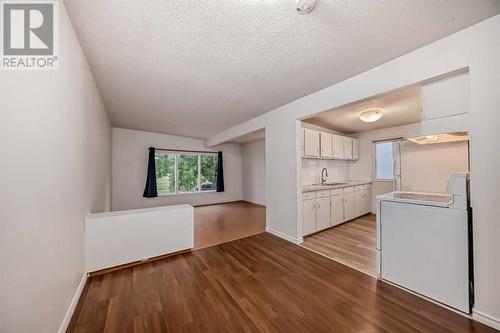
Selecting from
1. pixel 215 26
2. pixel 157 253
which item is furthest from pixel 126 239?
pixel 215 26

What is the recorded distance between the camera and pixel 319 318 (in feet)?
4.97

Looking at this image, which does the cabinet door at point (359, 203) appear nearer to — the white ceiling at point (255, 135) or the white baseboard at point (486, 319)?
the white ceiling at point (255, 135)

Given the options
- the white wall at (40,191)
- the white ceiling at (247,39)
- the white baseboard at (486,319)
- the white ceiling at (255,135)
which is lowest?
the white baseboard at (486,319)

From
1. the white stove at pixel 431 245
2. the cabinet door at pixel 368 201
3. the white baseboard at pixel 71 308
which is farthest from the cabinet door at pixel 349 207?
the white baseboard at pixel 71 308

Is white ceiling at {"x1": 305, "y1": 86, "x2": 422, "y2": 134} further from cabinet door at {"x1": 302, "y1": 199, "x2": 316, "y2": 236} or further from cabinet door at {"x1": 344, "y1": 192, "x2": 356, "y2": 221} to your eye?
cabinet door at {"x1": 344, "y1": 192, "x2": 356, "y2": 221}

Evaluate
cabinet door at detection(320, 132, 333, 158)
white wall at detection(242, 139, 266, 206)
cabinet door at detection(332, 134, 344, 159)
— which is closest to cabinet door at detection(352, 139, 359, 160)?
cabinet door at detection(332, 134, 344, 159)

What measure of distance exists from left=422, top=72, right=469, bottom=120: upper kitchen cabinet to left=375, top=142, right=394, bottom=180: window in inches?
130

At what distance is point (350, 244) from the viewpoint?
2.97 meters

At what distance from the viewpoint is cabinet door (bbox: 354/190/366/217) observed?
439cm

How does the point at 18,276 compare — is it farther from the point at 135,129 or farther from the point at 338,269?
the point at 135,129

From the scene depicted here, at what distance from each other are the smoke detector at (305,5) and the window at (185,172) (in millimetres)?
5564

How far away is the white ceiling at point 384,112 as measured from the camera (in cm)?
279

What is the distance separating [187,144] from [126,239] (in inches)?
169

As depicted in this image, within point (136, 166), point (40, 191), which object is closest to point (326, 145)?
point (40, 191)
